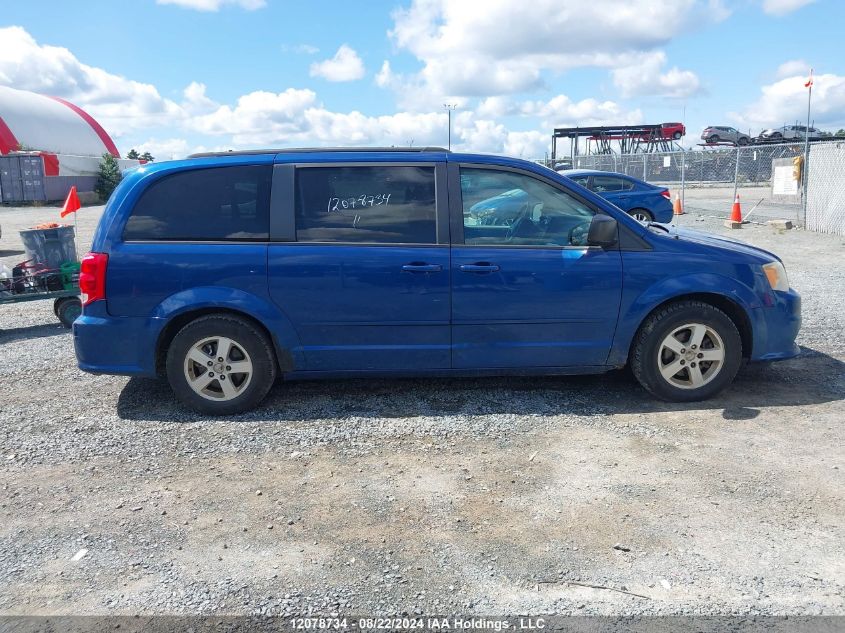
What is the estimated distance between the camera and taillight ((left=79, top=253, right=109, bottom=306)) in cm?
485

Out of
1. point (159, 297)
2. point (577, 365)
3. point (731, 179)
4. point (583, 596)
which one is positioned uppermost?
point (731, 179)

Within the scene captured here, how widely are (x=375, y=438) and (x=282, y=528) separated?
3.86 ft

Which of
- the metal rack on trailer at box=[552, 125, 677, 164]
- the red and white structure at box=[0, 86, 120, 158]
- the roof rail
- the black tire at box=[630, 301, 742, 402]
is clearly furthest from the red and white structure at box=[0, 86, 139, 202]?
the black tire at box=[630, 301, 742, 402]

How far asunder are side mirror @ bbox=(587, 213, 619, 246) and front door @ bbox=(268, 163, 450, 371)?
101cm

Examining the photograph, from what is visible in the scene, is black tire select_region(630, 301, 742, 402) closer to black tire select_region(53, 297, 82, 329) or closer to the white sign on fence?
black tire select_region(53, 297, 82, 329)

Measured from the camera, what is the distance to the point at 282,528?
3506mm

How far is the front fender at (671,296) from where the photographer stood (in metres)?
5.01

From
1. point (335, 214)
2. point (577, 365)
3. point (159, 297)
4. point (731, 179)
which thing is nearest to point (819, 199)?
point (577, 365)

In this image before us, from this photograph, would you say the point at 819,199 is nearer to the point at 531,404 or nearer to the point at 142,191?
the point at 531,404

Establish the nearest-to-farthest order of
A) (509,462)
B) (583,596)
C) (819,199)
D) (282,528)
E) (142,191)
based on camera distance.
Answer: (583,596)
(282,528)
(509,462)
(142,191)
(819,199)

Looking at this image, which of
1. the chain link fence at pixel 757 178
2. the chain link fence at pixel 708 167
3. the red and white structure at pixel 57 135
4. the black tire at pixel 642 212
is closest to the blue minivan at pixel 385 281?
the black tire at pixel 642 212

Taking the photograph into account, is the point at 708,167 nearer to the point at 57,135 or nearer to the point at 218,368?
the point at 218,368

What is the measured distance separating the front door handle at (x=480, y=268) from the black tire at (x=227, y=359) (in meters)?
1.48

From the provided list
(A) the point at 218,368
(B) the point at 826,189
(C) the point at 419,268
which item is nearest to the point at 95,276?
(A) the point at 218,368
